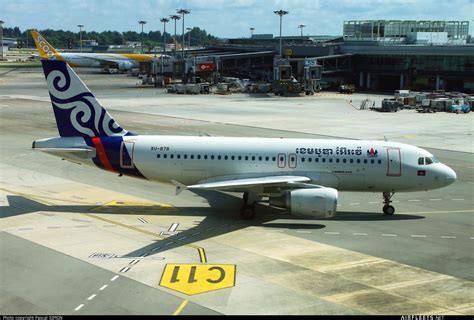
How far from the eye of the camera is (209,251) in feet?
97.2

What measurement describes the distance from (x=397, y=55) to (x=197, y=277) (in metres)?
136

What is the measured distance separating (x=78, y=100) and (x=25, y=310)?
63.2 feet

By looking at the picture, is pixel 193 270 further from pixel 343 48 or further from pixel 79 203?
pixel 343 48

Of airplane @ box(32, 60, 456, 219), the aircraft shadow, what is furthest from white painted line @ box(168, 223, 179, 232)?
airplane @ box(32, 60, 456, 219)

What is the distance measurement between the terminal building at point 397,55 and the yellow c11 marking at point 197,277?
123m

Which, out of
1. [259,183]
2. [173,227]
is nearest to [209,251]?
[173,227]

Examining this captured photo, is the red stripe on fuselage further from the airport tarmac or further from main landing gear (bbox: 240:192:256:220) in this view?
main landing gear (bbox: 240:192:256:220)

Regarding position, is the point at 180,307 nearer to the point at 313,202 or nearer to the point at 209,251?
the point at 209,251

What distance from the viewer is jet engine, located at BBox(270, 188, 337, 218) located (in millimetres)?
34031

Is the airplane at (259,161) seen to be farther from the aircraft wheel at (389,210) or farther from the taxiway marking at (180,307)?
the taxiway marking at (180,307)

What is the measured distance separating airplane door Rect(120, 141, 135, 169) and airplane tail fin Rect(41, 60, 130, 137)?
188 centimetres

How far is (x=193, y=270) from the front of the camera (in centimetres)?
2686

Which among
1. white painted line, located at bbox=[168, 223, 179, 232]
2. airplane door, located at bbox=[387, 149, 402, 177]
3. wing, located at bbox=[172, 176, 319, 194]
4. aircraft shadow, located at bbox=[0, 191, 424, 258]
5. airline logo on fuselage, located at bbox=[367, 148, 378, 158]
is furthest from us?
airline logo on fuselage, located at bbox=[367, 148, 378, 158]

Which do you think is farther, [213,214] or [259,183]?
[213,214]
